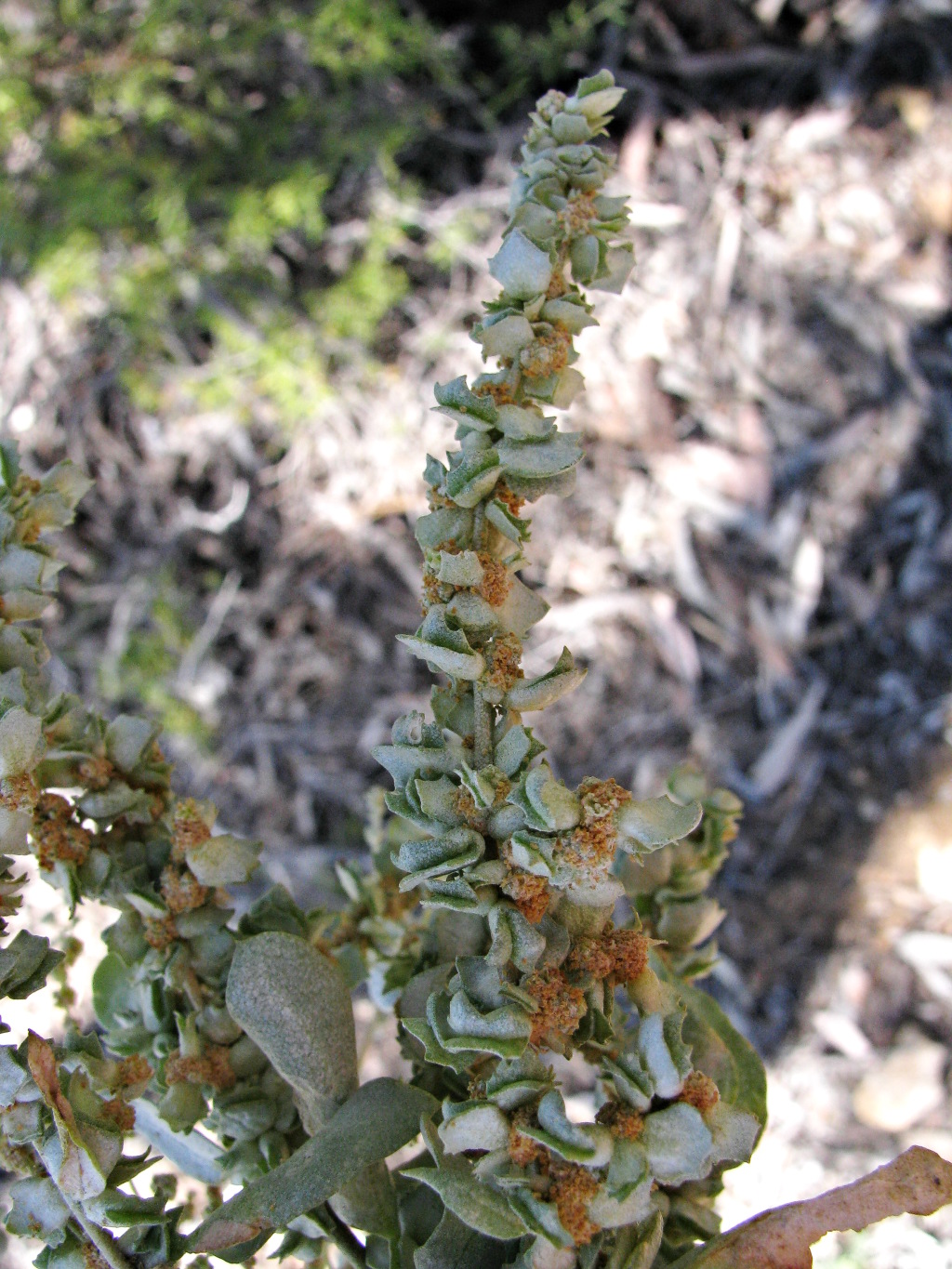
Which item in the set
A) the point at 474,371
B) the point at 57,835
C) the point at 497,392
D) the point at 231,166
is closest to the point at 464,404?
the point at 497,392

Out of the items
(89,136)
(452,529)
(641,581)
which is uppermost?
(452,529)

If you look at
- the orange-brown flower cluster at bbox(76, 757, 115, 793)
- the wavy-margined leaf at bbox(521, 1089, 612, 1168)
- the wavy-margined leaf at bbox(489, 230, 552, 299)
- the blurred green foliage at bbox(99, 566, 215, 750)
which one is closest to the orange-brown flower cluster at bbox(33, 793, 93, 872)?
the orange-brown flower cluster at bbox(76, 757, 115, 793)

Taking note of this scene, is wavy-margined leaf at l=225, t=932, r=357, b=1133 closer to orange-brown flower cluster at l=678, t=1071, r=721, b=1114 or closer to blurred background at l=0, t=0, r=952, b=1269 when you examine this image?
orange-brown flower cluster at l=678, t=1071, r=721, b=1114

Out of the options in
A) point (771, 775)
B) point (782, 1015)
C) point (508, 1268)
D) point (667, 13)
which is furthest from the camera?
point (667, 13)

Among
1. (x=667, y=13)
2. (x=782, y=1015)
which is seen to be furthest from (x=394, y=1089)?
(x=667, y=13)

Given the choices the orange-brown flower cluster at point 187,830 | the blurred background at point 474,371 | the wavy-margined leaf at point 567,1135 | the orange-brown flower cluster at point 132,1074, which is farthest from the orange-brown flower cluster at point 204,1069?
the blurred background at point 474,371

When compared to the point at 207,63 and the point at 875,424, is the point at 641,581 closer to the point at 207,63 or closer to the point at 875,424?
the point at 875,424
